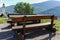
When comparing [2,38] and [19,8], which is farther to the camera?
[19,8]

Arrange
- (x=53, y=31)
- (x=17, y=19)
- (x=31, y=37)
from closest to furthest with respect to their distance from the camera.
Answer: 1. (x=17, y=19)
2. (x=31, y=37)
3. (x=53, y=31)

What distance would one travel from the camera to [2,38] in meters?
7.19

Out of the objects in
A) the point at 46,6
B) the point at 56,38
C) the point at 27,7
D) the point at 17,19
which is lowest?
the point at 46,6

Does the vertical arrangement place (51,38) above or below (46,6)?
above

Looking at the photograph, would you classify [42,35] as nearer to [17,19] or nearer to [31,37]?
[31,37]

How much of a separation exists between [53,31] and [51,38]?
1.17 meters

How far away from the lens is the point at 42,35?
7.72 metres

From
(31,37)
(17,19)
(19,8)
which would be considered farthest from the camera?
(19,8)

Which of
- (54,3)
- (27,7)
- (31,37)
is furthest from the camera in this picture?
(54,3)

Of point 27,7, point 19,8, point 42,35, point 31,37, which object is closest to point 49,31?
point 42,35

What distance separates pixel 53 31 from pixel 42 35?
84 centimetres

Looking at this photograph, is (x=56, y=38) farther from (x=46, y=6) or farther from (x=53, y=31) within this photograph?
(x=46, y=6)

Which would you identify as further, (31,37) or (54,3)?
(54,3)

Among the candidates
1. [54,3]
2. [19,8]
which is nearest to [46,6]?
[54,3]
